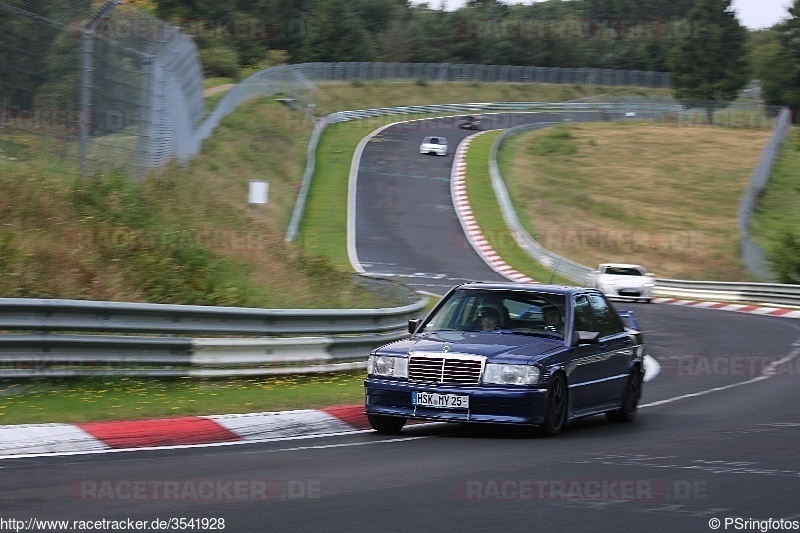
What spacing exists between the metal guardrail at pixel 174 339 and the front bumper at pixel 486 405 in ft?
10.8

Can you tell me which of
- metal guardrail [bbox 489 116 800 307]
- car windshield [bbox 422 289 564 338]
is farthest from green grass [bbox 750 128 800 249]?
car windshield [bbox 422 289 564 338]

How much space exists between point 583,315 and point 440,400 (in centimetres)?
218

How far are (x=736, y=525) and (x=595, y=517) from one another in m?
0.77

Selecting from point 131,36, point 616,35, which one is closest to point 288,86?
point 131,36

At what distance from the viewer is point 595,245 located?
4450 centimetres

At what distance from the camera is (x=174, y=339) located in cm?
1255

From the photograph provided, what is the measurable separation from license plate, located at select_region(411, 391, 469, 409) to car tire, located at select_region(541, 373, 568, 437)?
0.74 metres

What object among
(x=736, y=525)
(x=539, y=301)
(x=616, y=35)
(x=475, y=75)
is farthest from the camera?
(x=616, y=35)

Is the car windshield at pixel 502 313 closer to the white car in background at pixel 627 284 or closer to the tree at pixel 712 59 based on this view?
the white car in background at pixel 627 284

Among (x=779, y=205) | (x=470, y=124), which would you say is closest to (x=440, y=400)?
(x=779, y=205)

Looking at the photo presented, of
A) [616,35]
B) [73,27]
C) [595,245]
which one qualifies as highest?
[616,35]

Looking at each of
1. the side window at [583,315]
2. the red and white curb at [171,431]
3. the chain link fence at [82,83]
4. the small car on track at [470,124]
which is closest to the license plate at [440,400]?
the red and white curb at [171,431]

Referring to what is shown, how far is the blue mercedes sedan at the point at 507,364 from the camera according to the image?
33.1 feet

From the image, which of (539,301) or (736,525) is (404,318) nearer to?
(539,301)
